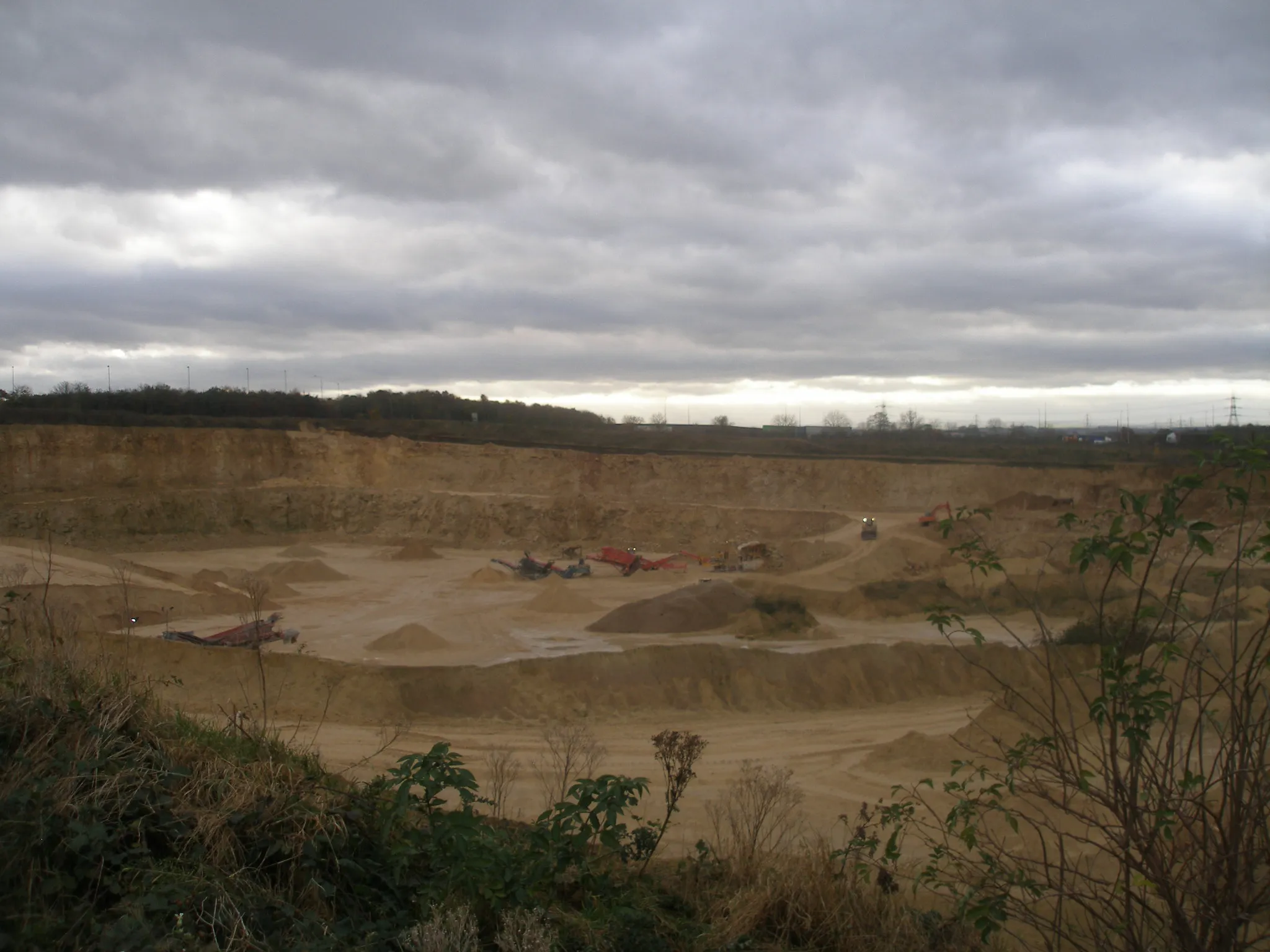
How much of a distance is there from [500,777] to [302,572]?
32334mm

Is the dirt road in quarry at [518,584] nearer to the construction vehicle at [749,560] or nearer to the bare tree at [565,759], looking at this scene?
the bare tree at [565,759]

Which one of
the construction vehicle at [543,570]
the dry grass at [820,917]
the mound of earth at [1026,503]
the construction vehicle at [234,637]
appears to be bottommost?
the construction vehicle at [543,570]

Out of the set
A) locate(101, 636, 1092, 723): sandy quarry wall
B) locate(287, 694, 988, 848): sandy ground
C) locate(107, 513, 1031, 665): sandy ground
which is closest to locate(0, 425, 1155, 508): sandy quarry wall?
locate(107, 513, 1031, 665): sandy ground

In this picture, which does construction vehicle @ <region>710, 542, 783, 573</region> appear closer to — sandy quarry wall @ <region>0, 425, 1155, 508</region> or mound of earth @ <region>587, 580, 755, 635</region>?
mound of earth @ <region>587, 580, 755, 635</region>

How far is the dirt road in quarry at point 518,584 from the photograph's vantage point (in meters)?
16.6

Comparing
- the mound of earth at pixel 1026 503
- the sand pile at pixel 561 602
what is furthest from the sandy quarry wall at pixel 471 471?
the sand pile at pixel 561 602

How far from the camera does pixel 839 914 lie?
5.38 meters

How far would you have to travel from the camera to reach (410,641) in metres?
24.8

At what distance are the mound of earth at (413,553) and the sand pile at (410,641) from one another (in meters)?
18.4

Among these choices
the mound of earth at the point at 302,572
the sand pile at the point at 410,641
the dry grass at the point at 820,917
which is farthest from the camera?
the mound of earth at the point at 302,572

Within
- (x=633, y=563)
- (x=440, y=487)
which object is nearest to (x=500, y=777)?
(x=633, y=563)

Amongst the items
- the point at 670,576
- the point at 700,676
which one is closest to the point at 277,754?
the point at 700,676

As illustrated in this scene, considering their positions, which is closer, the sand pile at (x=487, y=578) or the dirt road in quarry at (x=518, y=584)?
the dirt road in quarry at (x=518, y=584)

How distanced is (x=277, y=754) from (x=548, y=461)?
50.7 meters
